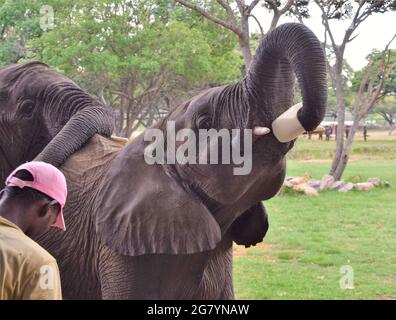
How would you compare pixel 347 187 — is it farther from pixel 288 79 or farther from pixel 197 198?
pixel 288 79

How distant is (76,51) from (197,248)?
11472 millimetres


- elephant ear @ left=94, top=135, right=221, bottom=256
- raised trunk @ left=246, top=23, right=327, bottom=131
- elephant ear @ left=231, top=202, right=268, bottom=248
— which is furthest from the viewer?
elephant ear @ left=231, top=202, right=268, bottom=248

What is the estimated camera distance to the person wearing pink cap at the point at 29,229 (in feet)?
4.67

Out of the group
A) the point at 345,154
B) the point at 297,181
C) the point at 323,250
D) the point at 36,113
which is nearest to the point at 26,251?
the point at 36,113

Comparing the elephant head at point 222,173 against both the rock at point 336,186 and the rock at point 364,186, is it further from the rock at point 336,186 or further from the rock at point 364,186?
the rock at point 364,186

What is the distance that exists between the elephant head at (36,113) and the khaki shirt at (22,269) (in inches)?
64.6

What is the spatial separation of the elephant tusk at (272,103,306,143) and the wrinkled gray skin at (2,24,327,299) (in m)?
0.04

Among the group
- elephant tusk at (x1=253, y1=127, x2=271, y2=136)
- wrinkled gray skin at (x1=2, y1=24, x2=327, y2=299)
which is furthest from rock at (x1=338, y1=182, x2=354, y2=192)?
elephant tusk at (x1=253, y1=127, x2=271, y2=136)

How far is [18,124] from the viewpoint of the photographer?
3174 millimetres

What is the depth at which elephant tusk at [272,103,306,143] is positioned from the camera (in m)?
2.23

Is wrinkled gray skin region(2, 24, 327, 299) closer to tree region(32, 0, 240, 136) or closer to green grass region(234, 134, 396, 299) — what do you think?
green grass region(234, 134, 396, 299)

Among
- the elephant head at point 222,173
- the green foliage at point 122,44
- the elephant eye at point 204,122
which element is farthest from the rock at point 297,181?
the elephant eye at point 204,122
